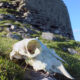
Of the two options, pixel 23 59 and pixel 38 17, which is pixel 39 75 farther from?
pixel 38 17

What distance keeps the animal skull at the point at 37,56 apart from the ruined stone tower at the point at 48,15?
21555 mm

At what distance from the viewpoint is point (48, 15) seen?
2977 cm

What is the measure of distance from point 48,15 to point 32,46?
27.3 metres

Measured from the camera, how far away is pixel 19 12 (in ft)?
82.1

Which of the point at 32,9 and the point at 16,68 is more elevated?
the point at 16,68

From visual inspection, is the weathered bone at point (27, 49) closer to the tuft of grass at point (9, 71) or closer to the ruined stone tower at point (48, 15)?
the tuft of grass at point (9, 71)

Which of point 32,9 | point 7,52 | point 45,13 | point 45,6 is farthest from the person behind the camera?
point 45,6

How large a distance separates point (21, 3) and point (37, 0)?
446cm

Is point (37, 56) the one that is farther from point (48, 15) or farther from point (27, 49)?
point (48, 15)

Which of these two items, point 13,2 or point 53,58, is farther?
point 13,2

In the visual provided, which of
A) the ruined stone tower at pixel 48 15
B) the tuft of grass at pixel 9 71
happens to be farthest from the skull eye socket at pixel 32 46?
the ruined stone tower at pixel 48 15

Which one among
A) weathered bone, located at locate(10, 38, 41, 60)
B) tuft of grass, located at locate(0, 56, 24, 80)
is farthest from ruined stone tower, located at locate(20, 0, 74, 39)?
tuft of grass, located at locate(0, 56, 24, 80)

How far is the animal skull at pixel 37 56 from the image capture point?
2.60 metres

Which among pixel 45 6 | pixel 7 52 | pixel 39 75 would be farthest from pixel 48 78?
pixel 45 6
